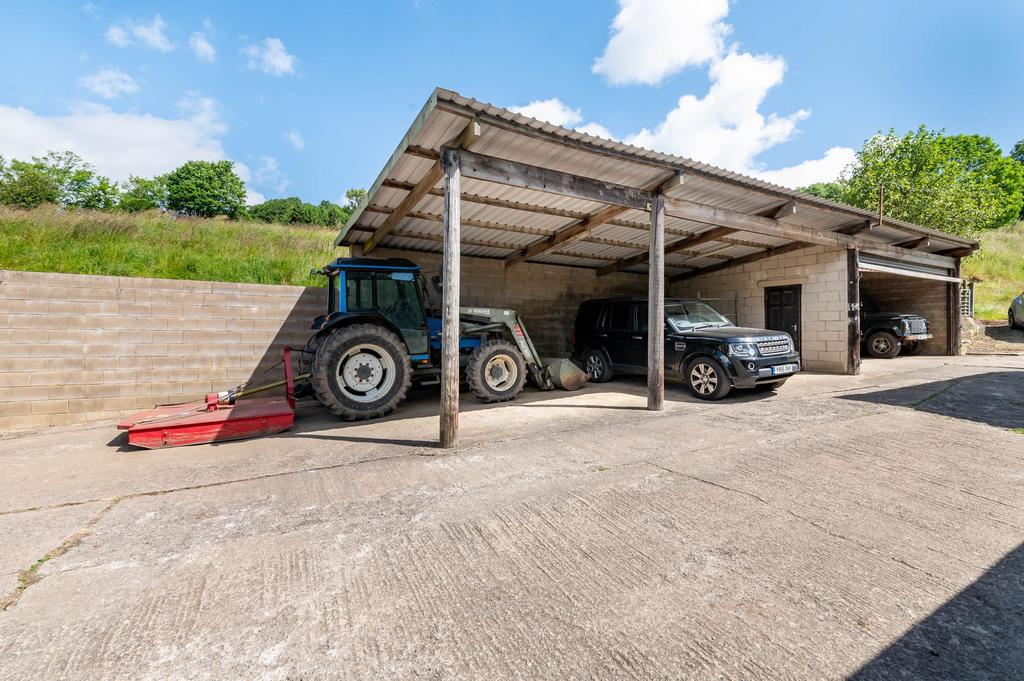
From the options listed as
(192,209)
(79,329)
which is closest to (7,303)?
(79,329)

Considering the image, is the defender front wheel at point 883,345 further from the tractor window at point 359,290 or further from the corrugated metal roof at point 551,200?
the tractor window at point 359,290

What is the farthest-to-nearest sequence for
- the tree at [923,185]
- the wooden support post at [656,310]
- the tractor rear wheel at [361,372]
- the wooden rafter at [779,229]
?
1. the tree at [923,185]
2. the wooden rafter at [779,229]
3. the wooden support post at [656,310]
4. the tractor rear wheel at [361,372]

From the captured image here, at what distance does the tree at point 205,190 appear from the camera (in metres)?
37.2

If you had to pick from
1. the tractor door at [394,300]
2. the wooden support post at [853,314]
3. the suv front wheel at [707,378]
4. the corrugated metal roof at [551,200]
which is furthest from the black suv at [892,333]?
the tractor door at [394,300]

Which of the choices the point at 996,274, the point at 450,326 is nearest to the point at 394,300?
the point at 450,326

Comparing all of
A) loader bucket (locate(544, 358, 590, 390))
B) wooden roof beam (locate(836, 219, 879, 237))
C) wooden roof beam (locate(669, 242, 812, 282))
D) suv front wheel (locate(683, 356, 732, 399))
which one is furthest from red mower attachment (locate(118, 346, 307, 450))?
wooden roof beam (locate(836, 219, 879, 237))

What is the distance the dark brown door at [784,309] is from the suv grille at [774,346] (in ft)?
11.7

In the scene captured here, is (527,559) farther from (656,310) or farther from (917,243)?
(917,243)

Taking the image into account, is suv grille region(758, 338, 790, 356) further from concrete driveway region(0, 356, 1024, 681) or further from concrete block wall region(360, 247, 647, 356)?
concrete block wall region(360, 247, 647, 356)

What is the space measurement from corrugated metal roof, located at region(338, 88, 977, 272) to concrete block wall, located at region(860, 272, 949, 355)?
5.84 feet

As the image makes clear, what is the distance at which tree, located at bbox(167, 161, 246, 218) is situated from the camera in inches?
1467

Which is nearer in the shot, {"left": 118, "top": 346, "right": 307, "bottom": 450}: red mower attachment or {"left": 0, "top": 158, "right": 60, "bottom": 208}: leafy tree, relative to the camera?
{"left": 118, "top": 346, "right": 307, "bottom": 450}: red mower attachment

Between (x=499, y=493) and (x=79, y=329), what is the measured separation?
6.38 m

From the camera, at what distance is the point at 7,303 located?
513 cm
